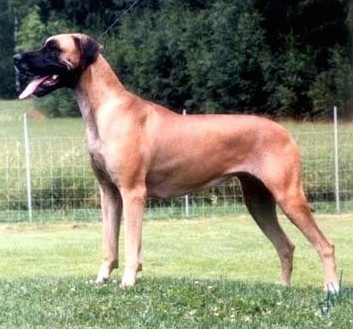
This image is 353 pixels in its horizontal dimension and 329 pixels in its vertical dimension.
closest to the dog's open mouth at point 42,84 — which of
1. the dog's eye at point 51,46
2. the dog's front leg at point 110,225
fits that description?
the dog's eye at point 51,46

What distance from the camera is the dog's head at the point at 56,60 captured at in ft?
29.8

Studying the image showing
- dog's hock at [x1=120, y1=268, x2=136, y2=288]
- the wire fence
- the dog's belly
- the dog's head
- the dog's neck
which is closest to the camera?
dog's hock at [x1=120, y1=268, x2=136, y2=288]

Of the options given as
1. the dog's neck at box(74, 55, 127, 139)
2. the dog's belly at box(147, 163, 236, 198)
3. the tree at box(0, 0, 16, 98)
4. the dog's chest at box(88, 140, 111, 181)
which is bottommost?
the dog's belly at box(147, 163, 236, 198)

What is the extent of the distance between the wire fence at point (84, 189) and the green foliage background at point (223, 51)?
910 centimetres

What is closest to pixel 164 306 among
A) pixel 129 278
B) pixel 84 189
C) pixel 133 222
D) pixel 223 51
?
pixel 129 278

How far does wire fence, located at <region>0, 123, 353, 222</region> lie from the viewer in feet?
66.8

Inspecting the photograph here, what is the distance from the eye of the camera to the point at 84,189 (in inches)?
807

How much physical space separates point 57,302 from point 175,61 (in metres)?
24.3

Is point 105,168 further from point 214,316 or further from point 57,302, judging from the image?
point 214,316

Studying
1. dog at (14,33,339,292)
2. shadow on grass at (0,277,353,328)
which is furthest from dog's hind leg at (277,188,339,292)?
shadow on grass at (0,277,353,328)

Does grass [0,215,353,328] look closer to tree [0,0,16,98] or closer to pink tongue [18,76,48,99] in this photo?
pink tongue [18,76,48,99]

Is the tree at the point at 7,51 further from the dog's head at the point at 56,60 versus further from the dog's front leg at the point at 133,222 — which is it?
the dog's front leg at the point at 133,222

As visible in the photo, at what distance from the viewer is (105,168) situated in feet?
29.9

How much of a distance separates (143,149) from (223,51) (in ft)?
75.0
